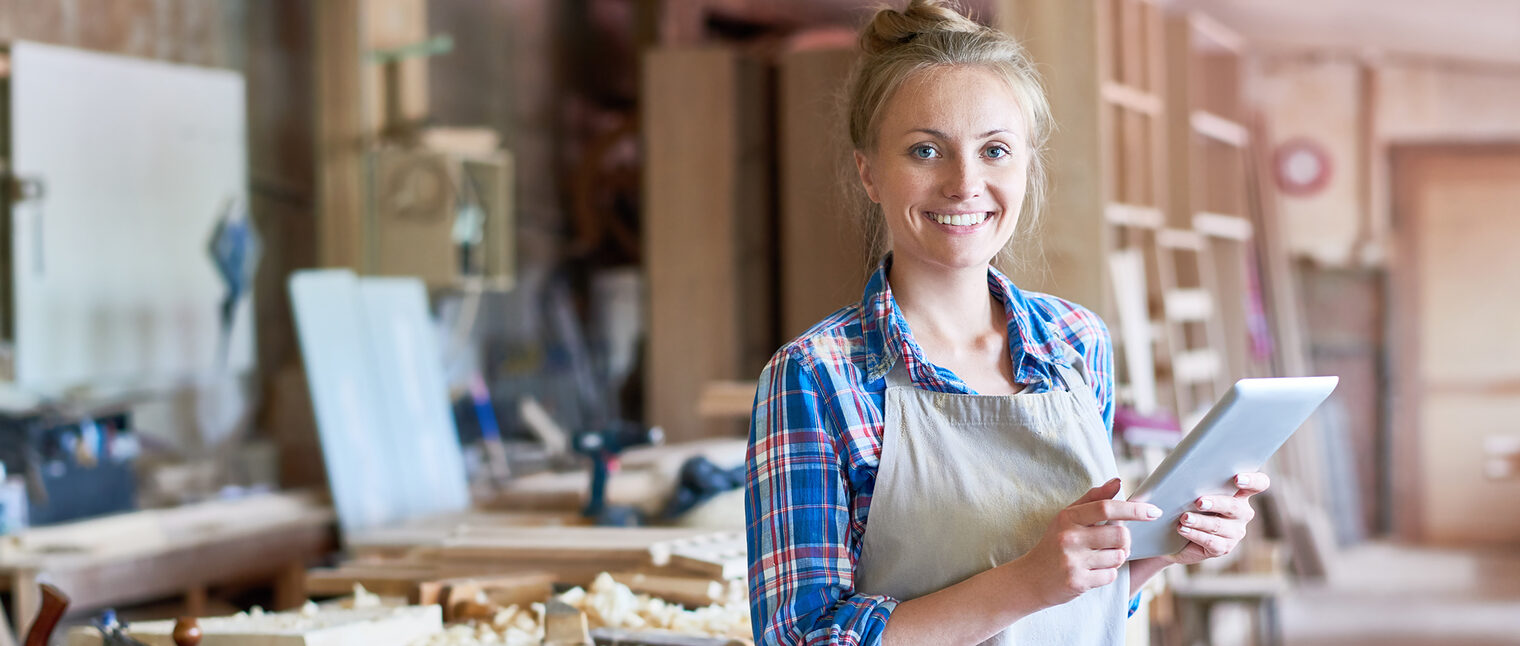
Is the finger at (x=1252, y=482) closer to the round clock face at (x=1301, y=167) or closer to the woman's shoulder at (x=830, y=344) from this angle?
the woman's shoulder at (x=830, y=344)

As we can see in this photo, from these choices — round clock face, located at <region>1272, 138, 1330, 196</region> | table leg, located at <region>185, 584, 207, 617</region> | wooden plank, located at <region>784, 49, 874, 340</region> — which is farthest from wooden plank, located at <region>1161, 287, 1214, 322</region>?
table leg, located at <region>185, 584, 207, 617</region>

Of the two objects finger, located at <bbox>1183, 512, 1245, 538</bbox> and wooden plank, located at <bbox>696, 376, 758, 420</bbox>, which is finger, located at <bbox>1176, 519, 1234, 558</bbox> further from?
wooden plank, located at <bbox>696, 376, 758, 420</bbox>

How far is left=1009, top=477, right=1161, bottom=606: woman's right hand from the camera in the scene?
139 cm

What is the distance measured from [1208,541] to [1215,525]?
0.06 feet

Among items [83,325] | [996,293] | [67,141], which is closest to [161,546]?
[83,325]

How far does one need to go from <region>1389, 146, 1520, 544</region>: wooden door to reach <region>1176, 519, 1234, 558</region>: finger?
796cm

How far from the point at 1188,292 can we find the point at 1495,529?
414cm

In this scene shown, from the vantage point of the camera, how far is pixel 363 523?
160 inches

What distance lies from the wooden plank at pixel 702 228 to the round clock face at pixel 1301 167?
4615 mm

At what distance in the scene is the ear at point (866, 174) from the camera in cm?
164

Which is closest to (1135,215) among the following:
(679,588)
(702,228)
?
(702,228)

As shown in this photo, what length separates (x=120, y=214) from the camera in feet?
14.5

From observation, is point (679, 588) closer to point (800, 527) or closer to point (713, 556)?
point (713, 556)

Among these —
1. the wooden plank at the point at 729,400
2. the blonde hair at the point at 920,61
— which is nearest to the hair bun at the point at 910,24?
the blonde hair at the point at 920,61
